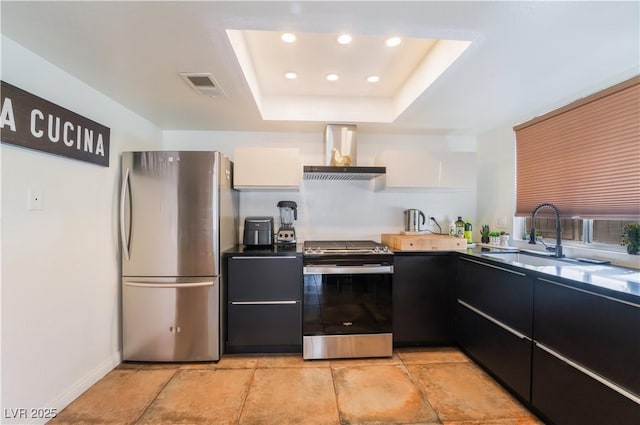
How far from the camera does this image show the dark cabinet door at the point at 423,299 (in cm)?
253

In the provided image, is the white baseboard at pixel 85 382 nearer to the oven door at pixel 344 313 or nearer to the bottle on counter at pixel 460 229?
the oven door at pixel 344 313

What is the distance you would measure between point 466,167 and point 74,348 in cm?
359

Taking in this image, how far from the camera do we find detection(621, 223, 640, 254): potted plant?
1739 millimetres

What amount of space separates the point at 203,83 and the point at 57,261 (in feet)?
4.91

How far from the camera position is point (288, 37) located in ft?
5.80

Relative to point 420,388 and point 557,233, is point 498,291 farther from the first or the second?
point 420,388

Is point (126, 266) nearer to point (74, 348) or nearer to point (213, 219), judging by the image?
point (74, 348)

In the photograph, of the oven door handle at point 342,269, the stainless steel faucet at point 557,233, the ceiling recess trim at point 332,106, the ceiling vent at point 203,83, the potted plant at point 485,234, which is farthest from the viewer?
the potted plant at point 485,234

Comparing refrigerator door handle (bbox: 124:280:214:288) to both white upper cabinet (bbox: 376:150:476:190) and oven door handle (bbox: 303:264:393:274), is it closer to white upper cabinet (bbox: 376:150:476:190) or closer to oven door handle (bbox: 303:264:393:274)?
oven door handle (bbox: 303:264:393:274)

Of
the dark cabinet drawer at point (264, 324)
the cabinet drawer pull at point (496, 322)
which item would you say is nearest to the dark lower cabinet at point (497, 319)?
the cabinet drawer pull at point (496, 322)

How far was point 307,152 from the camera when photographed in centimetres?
312

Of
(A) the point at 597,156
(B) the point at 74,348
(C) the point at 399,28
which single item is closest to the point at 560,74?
(A) the point at 597,156

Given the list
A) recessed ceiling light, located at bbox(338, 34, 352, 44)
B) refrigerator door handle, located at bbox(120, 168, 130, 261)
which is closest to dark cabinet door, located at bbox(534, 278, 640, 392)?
recessed ceiling light, located at bbox(338, 34, 352, 44)

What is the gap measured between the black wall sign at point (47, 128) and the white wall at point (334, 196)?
110cm
